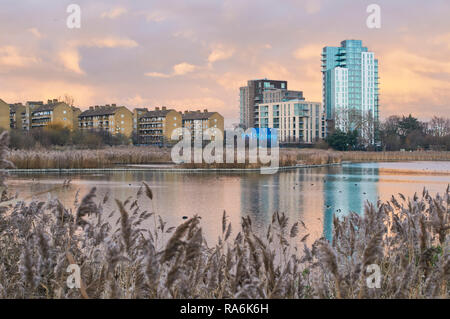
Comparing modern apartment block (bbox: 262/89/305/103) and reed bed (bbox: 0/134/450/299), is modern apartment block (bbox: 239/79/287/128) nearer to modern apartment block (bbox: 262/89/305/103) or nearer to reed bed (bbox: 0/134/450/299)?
modern apartment block (bbox: 262/89/305/103)

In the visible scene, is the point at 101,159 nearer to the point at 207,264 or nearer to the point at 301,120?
the point at 207,264

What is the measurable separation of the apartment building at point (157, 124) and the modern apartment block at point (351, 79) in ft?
179

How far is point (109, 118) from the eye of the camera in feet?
320

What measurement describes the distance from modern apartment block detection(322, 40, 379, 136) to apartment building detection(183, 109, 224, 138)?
45677mm

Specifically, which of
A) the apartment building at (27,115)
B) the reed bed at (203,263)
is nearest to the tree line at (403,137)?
the apartment building at (27,115)

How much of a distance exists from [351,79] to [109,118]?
79317 mm

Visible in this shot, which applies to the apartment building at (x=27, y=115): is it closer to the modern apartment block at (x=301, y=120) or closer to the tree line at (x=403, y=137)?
the modern apartment block at (x=301, y=120)

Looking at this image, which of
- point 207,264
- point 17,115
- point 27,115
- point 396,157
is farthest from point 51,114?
point 207,264

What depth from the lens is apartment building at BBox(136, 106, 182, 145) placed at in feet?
341

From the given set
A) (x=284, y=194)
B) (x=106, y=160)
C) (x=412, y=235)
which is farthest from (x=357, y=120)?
(x=412, y=235)

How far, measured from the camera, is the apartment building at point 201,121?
105m

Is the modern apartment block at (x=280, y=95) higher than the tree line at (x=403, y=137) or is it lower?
higher
